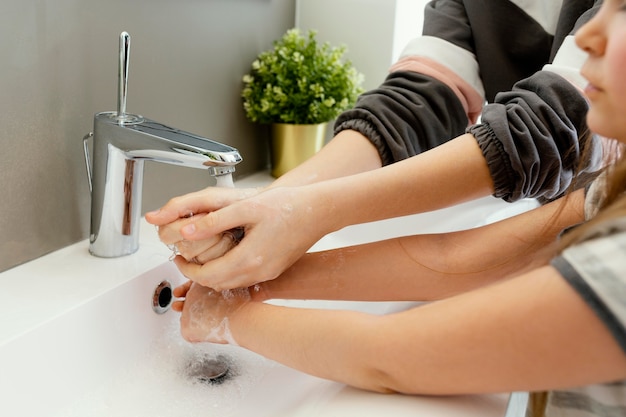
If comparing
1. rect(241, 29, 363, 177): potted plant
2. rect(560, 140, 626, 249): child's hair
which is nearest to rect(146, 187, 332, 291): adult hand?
rect(560, 140, 626, 249): child's hair

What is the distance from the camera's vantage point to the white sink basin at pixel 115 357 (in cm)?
58

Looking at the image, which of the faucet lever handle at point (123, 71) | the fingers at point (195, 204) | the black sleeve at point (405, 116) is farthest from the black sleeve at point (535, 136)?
the faucet lever handle at point (123, 71)

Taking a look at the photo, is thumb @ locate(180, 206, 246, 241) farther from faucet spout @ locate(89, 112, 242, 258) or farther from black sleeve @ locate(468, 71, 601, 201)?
black sleeve @ locate(468, 71, 601, 201)

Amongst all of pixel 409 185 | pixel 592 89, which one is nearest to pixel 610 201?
pixel 592 89

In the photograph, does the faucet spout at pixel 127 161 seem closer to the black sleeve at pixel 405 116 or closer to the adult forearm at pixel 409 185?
the adult forearm at pixel 409 185

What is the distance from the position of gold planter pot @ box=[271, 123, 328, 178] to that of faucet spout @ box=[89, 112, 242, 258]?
0.38 meters

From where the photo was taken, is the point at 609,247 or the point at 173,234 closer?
the point at 609,247

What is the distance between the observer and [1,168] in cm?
65

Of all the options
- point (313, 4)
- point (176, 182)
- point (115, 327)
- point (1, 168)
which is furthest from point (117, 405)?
point (313, 4)

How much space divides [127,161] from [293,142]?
420mm

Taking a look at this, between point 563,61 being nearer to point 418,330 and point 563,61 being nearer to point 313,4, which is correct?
point 418,330

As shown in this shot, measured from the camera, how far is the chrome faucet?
0.66m

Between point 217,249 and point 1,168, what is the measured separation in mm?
238

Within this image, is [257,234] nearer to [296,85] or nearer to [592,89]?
[592,89]
